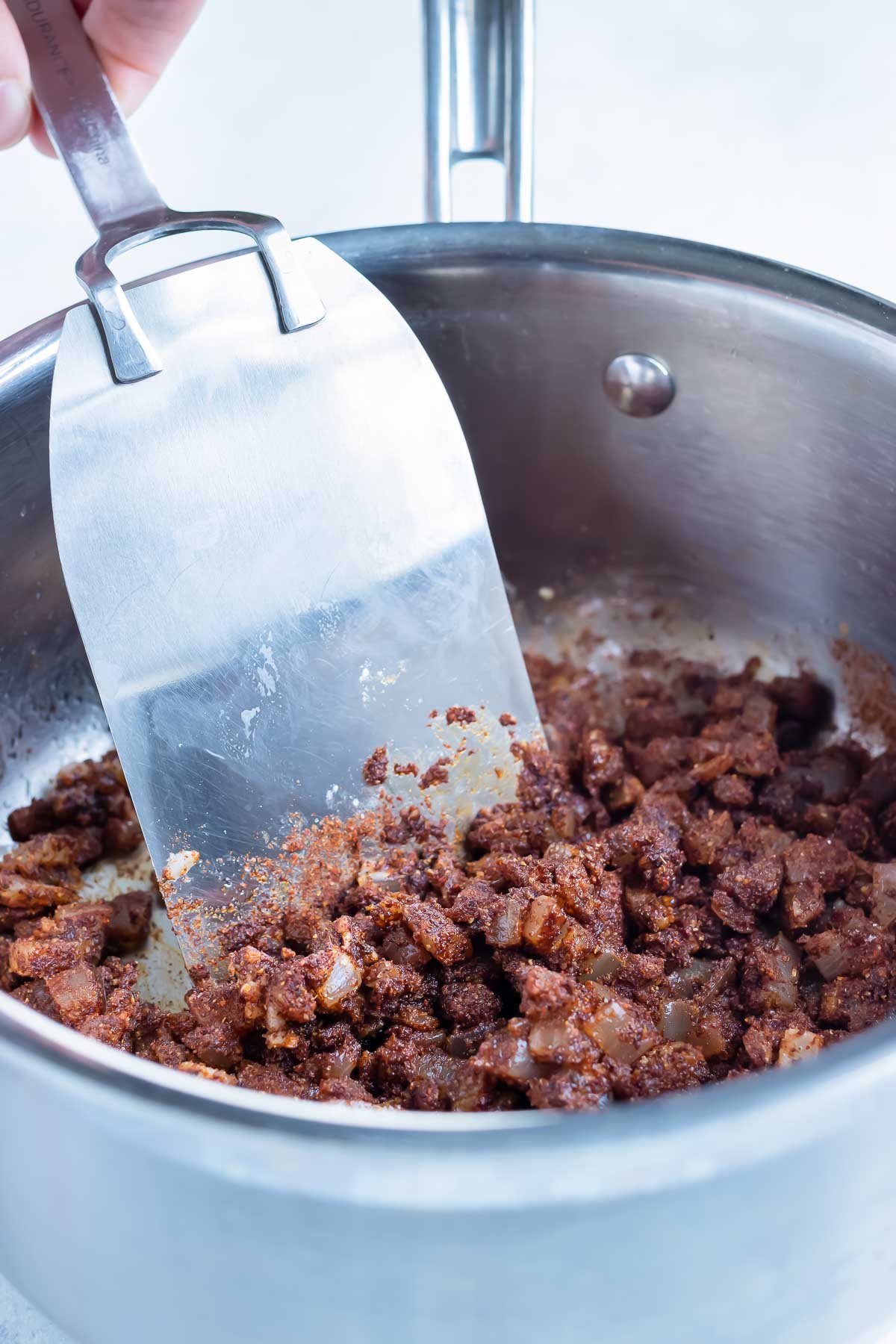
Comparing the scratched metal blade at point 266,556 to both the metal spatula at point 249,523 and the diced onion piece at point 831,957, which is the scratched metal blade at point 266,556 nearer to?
the metal spatula at point 249,523

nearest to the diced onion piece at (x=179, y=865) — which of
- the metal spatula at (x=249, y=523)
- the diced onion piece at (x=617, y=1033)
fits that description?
the metal spatula at (x=249, y=523)

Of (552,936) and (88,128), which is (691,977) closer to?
(552,936)

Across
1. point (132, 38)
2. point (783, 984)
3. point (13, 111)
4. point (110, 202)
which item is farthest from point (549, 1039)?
point (132, 38)

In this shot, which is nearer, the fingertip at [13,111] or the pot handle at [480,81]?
the fingertip at [13,111]

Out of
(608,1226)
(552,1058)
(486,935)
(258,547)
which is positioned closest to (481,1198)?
(608,1226)

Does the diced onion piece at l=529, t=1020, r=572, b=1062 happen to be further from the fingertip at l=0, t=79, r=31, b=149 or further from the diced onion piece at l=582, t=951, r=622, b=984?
the fingertip at l=0, t=79, r=31, b=149

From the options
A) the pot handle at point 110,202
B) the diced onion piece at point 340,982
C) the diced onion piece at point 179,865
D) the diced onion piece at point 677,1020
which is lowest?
the diced onion piece at point 677,1020

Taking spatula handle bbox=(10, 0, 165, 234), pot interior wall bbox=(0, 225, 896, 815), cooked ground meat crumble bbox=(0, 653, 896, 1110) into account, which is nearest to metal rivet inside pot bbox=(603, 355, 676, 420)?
pot interior wall bbox=(0, 225, 896, 815)
